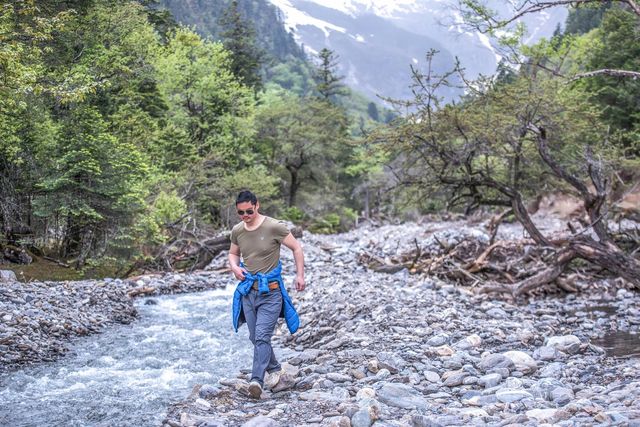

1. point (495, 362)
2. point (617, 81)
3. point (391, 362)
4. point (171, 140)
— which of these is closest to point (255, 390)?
point (391, 362)

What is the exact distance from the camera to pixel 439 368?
6391mm

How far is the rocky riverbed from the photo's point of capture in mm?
4910

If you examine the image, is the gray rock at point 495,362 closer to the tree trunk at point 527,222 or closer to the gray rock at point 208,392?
the gray rock at point 208,392

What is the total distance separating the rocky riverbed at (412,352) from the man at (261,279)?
0.43m

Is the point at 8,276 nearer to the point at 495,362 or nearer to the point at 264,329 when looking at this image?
the point at 264,329

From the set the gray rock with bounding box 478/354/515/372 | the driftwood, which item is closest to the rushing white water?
the gray rock with bounding box 478/354/515/372

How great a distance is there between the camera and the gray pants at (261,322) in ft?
18.9

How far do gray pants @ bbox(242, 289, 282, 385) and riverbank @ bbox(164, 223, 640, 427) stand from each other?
0.29 meters

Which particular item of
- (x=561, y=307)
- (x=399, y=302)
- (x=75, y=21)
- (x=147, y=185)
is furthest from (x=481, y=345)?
(x=75, y=21)

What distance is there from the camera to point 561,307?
11516mm

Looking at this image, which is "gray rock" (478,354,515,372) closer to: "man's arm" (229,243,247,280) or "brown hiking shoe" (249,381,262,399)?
"brown hiking shoe" (249,381,262,399)

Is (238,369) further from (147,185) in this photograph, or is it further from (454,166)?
(147,185)

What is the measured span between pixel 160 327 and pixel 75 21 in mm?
11795

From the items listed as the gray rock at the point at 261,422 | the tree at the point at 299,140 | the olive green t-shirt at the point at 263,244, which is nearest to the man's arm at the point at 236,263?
the olive green t-shirt at the point at 263,244
